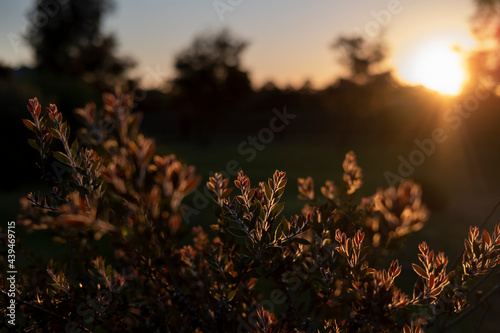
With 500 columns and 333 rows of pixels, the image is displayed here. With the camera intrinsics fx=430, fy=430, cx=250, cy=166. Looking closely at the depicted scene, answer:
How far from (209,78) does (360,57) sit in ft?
83.9

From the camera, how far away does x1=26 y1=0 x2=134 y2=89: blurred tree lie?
178 ft

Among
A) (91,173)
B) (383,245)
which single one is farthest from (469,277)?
(91,173)

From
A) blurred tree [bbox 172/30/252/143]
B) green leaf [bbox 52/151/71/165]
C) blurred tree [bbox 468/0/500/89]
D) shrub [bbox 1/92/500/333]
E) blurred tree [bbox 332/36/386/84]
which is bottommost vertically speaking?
shrub [bbox 1/92/500/333]

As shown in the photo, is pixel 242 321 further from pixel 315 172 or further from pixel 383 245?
pixel 315 172

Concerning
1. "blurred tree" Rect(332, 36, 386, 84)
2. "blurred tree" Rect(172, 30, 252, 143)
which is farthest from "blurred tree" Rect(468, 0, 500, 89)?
"blurred tree" Rect(172, 30, 252, 143)

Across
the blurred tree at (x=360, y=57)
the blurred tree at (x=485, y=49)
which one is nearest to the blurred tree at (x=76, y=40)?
the blurred tree at (x=360, y=57)

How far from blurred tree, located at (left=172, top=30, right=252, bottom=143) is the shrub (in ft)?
207

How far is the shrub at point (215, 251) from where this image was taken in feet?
4.16

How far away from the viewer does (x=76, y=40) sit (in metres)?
56.8

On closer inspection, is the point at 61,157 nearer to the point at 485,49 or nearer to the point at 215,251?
the point at 215,251

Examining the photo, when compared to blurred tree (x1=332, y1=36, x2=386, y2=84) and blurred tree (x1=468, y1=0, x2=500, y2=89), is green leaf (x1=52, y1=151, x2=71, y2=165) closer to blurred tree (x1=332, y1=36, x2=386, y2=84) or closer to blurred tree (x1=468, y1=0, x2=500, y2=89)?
blurred tree (x1=468, y1=0, x2=500, y2=89)

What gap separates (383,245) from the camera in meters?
2.31

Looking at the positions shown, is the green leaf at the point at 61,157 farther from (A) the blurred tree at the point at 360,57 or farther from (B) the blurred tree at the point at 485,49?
(A) the blurred tree at the point at 360,57

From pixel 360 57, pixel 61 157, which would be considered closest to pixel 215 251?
pixel 61 157
